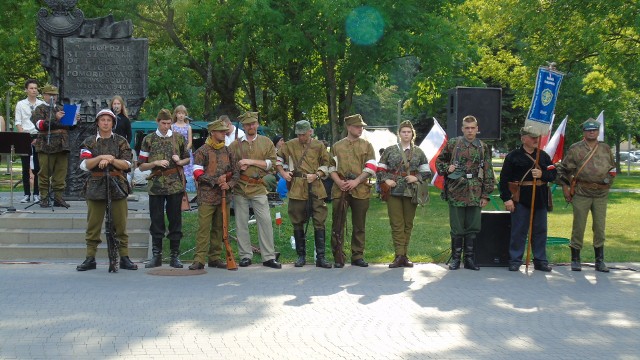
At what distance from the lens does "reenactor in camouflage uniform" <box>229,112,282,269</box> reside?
1223 centimetres

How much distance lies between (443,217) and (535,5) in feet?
31.3

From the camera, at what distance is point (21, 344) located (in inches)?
293

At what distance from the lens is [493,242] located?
12.5 metres

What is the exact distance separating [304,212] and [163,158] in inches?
79.7

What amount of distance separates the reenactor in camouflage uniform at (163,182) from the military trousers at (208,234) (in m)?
0.32

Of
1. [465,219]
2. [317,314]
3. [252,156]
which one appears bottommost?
[317,314]

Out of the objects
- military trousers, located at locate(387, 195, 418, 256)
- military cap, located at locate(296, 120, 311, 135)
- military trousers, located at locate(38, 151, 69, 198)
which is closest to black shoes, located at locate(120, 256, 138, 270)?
military cap, located at locate(296, 120, 311, 135)

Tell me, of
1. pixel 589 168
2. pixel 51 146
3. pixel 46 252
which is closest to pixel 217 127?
pixel 46 252

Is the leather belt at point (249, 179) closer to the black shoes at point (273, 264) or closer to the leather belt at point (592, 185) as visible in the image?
the black shoes at point (273, 264)

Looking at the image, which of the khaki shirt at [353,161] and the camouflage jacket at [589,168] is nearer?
the camouflage jacket at [589,168]

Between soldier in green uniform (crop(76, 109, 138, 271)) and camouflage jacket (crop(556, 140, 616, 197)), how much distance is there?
19.4 ft

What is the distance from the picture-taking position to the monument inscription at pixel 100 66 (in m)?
15.6

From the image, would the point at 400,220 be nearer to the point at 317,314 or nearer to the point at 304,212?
the point at 304,212

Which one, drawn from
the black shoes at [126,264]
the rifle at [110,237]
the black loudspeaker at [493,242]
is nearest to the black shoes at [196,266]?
the black shoes at [126,264]
